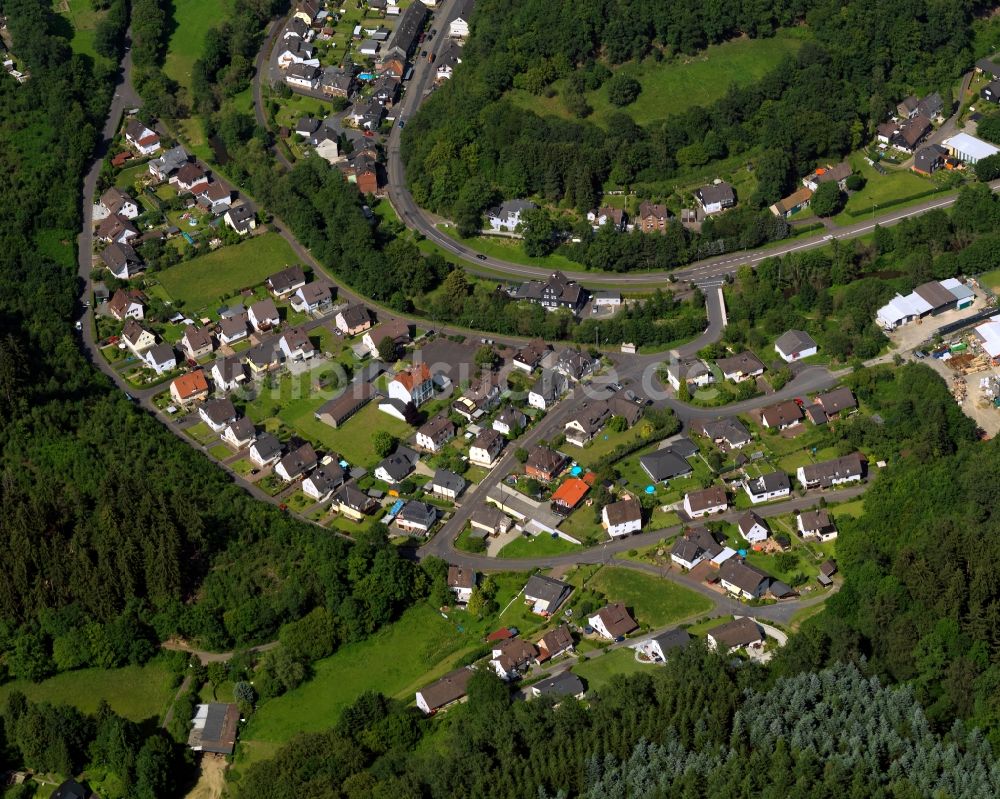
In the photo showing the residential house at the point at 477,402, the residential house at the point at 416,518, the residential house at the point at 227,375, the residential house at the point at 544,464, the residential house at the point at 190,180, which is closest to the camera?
the residential house at the point at 416,518

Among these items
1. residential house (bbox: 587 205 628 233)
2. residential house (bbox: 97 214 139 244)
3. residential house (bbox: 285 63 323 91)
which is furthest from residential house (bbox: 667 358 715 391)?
residential house (bbox: 285 63 323 91)

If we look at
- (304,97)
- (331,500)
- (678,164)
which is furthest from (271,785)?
(304,97)

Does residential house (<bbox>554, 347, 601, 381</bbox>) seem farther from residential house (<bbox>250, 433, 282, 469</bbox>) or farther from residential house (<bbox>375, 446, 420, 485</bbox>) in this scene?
residential house (<bbox>250, 433, 282, 469</bbox>)

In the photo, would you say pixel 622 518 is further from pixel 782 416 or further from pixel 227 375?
pixel 227 375

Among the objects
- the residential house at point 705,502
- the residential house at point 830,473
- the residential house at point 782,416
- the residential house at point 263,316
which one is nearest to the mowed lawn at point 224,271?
the residential house at point 263,316

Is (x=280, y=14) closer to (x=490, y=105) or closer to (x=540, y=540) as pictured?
(x=490, y=105)

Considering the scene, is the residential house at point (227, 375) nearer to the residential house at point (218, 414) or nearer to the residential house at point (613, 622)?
the residential house at point (218, 414)
